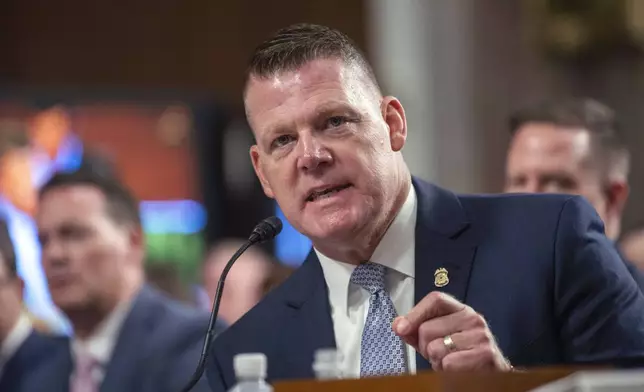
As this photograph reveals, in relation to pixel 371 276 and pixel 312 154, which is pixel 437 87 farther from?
pixel 312 154

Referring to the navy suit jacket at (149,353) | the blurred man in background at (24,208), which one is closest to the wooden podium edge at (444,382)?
the navy suit jacket at (149,353)

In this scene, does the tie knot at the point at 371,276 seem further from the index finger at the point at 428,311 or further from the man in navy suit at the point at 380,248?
the index finger at the point at 428,311

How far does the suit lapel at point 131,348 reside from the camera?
418cm

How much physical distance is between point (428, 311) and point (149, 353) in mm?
2158

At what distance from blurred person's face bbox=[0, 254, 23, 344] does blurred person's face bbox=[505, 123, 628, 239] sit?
2307 mm

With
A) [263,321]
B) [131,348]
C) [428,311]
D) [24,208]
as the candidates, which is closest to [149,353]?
[131,348]

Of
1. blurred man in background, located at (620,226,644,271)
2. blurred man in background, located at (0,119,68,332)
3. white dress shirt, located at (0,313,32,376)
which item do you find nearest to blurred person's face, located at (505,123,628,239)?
blurred man in background, located at (620,226,644,271)

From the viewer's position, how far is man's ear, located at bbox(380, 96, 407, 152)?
283cm

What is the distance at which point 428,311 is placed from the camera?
2260mm

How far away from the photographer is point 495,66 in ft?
24.1

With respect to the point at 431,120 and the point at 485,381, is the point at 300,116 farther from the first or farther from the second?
the point at 431,120

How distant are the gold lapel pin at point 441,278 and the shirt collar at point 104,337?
197 cm

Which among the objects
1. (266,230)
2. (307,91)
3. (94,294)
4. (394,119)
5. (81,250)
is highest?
(307,91)

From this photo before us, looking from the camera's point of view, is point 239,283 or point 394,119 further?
point 239,283
